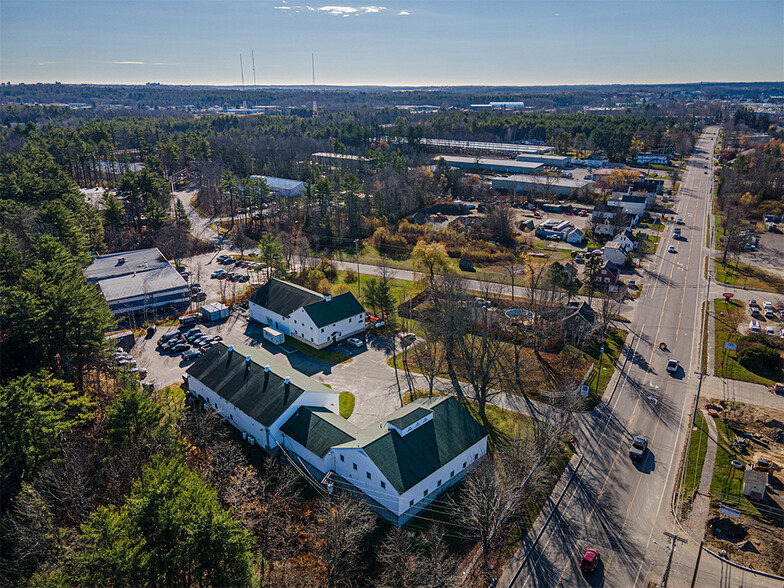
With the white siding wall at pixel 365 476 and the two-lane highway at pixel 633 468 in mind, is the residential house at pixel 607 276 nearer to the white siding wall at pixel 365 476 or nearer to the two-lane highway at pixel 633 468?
the two-lane highway at pixel 633 468

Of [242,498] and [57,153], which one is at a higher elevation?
[57,153]

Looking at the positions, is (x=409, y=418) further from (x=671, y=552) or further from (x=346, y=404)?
(x=671, y=552)

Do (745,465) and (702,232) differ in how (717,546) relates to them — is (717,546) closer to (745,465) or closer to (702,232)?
(745,465)

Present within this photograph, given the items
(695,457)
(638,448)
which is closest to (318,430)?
(638,448)

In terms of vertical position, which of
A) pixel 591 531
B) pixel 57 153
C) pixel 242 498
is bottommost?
pixel 591 531

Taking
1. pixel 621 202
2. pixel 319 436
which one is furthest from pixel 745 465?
pixel 621 202

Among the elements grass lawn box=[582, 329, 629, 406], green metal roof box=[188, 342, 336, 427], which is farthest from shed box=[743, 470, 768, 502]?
green metal roof box=[188, 342, 336, 427]
